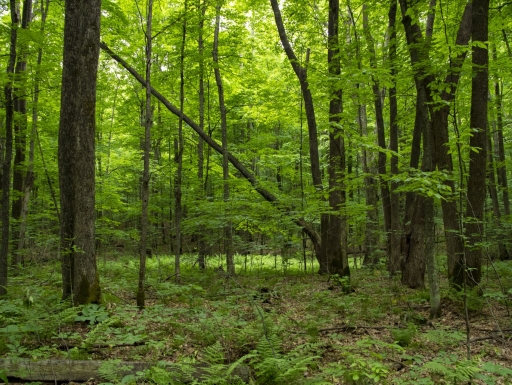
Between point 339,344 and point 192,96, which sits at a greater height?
point 192,96

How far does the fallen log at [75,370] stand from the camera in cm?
376

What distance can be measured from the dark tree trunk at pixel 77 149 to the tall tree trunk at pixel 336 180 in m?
4.93

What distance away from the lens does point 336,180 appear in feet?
25.6

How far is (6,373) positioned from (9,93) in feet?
19.1

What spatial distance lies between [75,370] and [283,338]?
9.02 ft

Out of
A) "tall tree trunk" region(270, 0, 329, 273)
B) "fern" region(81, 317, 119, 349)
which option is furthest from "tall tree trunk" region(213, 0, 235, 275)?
"fern" region(81, 317, 119, 349)

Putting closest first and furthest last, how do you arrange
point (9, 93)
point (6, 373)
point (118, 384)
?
point (118, 384), point (6, 373), point (9, 93)

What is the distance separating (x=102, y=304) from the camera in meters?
5.90

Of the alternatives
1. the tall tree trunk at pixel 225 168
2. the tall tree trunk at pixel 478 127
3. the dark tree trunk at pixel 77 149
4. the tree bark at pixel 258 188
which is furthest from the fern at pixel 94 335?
the tree bark at pixel 258 188

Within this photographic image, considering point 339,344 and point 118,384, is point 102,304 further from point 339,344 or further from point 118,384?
point 339,344

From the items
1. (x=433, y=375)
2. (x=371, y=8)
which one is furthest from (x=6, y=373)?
(x=371, y=8)

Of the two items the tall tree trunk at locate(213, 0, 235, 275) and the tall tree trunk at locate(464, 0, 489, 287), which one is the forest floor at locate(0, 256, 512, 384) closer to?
the tall tree trunk at locate(464, 0, 489, 287)

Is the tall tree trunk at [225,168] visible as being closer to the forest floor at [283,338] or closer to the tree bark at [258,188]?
the tree bark at [258,188]

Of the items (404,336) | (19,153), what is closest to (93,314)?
(404,336)
